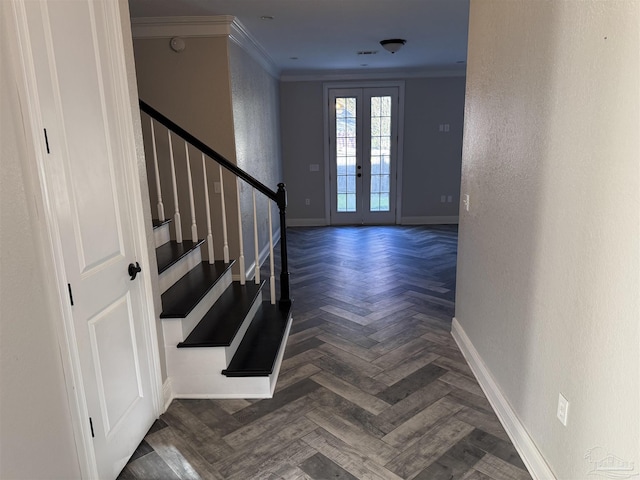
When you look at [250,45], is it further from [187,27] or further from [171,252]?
[171,252]

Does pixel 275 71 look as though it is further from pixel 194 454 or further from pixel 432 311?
pixel 194 454

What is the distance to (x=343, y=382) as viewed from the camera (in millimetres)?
2725

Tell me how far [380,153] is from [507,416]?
5.82 metres

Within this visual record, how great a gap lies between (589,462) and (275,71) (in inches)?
253

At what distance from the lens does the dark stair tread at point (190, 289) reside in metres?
2.51

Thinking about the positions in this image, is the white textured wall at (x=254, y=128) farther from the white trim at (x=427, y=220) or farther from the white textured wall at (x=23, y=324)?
the white textured wall at (x=23, y=324)

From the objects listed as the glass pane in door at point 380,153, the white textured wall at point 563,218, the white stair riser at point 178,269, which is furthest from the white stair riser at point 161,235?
the glass pane in door at point 380,153

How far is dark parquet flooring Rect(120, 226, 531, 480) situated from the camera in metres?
2.01

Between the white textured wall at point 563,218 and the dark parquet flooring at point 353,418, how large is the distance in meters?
0.28

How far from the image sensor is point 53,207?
154cm

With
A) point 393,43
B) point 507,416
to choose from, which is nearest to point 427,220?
point 393,43

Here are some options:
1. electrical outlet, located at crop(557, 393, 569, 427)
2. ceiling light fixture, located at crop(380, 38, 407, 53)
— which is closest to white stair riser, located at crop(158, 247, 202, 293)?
electrical outlet, located at crop(557, 393, 569, 427)

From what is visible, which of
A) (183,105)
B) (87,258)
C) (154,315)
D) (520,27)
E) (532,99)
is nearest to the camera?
(87,258)

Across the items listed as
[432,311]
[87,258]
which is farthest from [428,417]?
[87,258]
